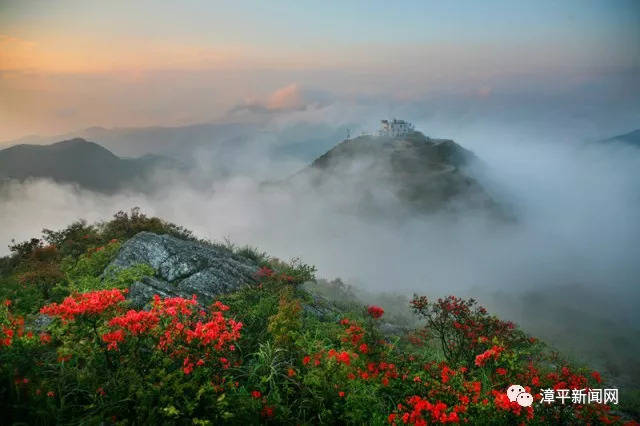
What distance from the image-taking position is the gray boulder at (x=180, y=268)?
9.79 meters

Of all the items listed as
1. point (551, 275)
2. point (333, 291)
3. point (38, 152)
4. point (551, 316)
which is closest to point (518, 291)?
point (551, 316)

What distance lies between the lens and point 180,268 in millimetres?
11047

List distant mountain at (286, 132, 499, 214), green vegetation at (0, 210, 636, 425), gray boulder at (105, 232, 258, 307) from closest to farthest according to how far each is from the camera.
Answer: green vegetation at (0, 210, 636, 425)
gray boulder at (105, 232, 258, 307)
distant mountain at (286, 132, 499, 214)

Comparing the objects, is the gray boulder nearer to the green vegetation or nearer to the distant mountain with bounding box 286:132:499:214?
the green vegetation

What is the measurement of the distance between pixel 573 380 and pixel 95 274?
11307 mm

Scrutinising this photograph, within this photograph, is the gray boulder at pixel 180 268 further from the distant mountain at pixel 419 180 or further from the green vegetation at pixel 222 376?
the distant mountain at pixel 419 180

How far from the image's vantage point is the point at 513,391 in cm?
604

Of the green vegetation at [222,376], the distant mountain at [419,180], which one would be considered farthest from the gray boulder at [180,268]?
the distant mountain at [419,180]

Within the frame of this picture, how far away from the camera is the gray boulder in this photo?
32.1 ft

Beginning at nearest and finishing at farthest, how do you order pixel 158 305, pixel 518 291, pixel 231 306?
pixel 158 305 < pixel 231 306 < pixel 518 291

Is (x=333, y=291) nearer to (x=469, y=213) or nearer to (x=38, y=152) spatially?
(x=469, y=213)

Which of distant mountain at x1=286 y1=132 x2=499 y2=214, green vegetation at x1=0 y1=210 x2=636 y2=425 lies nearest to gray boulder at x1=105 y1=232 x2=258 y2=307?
green vegetation at x1=0 y1=210 x2=636 y2=425

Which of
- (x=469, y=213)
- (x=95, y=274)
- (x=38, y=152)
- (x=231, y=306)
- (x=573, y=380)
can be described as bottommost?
(x=469, y=213)

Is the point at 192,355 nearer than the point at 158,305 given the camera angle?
Yes
